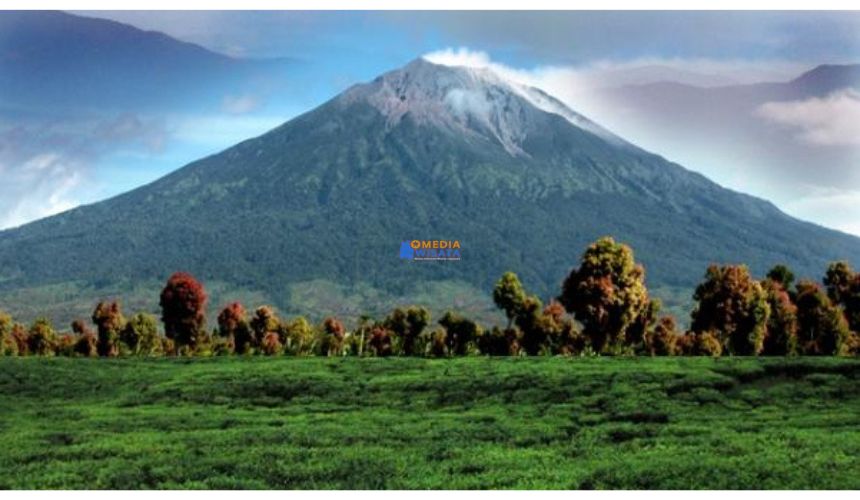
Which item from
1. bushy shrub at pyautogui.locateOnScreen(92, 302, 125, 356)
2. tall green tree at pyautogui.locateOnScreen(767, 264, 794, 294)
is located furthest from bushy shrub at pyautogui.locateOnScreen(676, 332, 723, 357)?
bushy shrub at pyautogui.locateOnScreen(92, 302, 125, 356)

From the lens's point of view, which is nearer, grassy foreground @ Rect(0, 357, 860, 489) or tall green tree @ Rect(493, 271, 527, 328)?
grassy foreground @ Rect(0, 357, 860, 489)

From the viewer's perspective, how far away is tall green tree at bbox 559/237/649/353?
54.3 m

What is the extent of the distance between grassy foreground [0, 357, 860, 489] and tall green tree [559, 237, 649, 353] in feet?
24.5

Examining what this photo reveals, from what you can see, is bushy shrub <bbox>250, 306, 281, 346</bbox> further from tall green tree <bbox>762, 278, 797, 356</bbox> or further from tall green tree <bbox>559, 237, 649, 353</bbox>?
tall green tree <bbox>762, 278, 797, 356</bbox>

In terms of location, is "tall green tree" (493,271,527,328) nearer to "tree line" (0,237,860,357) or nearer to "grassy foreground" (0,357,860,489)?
"tree line" (0,237,860,357)

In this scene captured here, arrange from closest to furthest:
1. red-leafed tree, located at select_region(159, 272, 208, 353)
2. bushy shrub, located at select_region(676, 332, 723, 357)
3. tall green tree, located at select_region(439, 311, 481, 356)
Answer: bushy shrub, located at select_region(676, 332, 723, 357) < red-leafed tree, located at select_region(159, 272, 208, 353) < tall green tree, located at select_region(439, 311, 481, 356)

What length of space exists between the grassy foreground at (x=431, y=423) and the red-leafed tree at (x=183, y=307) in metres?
11.7

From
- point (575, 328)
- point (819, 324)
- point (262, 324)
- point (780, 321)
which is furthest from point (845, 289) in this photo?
A: point (262, 324)

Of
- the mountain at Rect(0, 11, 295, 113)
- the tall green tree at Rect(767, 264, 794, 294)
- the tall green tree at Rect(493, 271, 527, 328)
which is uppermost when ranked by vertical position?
the mountain at Rect(0, 11, 295, 113)

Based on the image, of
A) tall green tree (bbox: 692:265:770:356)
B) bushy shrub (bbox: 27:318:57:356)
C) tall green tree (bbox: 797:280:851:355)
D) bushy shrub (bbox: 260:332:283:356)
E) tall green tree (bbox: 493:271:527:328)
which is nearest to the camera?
tall green tree (bbox: 692:265:770:356)

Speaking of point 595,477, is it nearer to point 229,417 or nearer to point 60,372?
point 229,417

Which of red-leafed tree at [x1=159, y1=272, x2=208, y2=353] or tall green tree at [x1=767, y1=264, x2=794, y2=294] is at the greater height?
tall green tree at [x1=767, y1=264, x2=794, y2=294]

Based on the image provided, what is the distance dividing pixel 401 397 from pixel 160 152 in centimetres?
3346

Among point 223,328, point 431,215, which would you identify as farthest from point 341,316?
point 223,328
